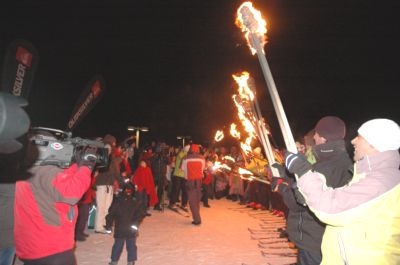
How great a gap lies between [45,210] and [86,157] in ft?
1.97

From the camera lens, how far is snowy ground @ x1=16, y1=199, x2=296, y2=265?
657 centimetres

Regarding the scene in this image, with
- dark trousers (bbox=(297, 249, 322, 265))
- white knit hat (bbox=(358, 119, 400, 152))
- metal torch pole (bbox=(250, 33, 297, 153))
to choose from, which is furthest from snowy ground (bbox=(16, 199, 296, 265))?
white knit hat (bbox=(358, 119, 400, 152))

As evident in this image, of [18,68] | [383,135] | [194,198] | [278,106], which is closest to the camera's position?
Answer: [383,135]

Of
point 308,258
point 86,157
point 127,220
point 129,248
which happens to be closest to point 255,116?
point 308,258

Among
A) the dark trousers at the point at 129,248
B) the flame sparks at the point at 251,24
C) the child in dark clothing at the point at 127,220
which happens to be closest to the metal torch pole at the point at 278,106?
the flame sparks at the point at 251,24

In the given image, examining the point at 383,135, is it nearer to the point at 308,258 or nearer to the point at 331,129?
the point at 331,129

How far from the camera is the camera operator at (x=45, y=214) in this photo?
3.15 meters

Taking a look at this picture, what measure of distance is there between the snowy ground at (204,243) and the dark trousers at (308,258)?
122 inches

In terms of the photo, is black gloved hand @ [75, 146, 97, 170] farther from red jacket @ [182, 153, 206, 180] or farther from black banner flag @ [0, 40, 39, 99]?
red jacket @ [182, 153, 206, 180]

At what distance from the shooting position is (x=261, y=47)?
9.96 ft

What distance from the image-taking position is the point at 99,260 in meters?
6.35

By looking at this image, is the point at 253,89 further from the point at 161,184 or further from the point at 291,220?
the point at 161,184

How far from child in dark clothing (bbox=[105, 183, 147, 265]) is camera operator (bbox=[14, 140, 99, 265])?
8.19ft

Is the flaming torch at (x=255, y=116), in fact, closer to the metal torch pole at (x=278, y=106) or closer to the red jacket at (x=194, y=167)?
the metal torch pole at (x=278, y=106)
